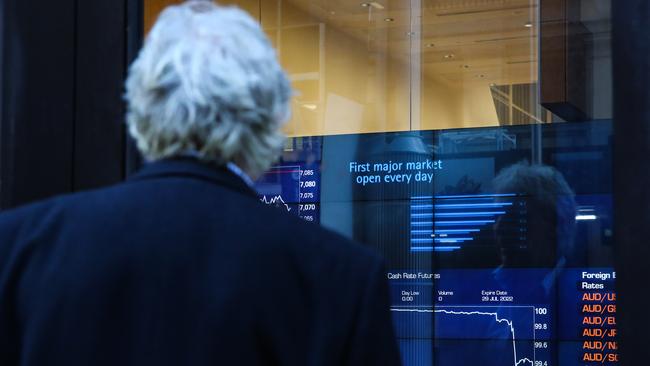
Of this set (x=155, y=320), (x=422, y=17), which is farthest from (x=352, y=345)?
(x=422, y=17)

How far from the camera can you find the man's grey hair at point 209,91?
1309mm

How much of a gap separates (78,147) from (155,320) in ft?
4.71

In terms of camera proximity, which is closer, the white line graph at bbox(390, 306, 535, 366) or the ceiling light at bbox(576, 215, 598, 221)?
the ceiling light at bbox(576, 215, 598, 221)

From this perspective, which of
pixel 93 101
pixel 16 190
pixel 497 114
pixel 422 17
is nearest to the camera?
pixel 16 190

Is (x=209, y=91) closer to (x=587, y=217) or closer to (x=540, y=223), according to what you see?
(x=587, y=217)

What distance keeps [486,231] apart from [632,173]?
9.27ft

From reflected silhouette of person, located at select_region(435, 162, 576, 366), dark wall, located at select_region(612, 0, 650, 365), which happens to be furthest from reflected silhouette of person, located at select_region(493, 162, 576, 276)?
dark wall, located at select_region(612, 0, 650, 365)

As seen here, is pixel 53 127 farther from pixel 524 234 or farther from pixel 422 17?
pixel 422 17

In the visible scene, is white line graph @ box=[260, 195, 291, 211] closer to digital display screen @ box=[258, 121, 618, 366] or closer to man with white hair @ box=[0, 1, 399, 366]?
digital display screen @ box=[258, 121, 618, 366]

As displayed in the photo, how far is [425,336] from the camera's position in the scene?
5793 mm

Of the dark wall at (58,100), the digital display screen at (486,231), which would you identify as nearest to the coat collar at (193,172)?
the dark wall at (58,100)

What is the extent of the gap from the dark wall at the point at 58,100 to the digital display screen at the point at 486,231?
2808 millimetres

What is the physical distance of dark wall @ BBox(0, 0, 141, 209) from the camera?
98.3 inches

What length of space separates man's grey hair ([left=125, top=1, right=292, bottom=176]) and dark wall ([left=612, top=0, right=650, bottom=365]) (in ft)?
5.45
